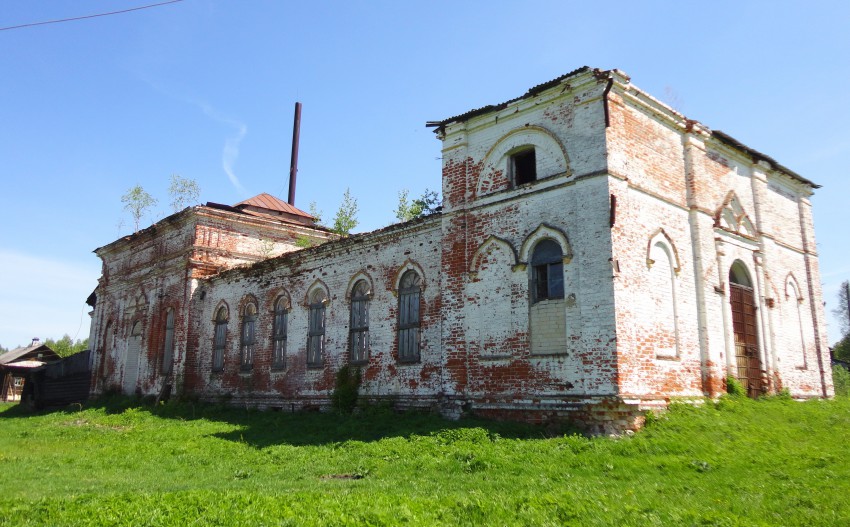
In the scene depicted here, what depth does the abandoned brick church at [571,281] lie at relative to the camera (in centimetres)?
1152

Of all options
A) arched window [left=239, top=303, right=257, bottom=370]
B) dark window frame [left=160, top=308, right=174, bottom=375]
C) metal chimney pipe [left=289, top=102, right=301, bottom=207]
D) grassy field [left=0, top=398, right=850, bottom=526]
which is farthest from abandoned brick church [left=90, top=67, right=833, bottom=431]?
metal chimney pipe [left=289, top=102, right=301, bottom=207]

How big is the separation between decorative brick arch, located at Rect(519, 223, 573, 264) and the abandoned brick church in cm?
4

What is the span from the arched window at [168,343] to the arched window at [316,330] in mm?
7630

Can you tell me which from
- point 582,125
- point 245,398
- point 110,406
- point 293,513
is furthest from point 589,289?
point 110,406

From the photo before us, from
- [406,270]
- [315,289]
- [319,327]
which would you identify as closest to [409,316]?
[406,270]

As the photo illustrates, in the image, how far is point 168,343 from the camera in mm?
23312

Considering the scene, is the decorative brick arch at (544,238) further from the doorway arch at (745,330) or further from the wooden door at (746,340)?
the wooden door at (746,340)

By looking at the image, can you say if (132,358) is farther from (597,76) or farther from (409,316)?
(597,76)

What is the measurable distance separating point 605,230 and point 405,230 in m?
5.53

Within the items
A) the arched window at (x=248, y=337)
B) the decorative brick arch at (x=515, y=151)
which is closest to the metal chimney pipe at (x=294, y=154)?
the arched window at (x=248, y=337)

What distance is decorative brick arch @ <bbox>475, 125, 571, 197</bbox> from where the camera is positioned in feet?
40.9

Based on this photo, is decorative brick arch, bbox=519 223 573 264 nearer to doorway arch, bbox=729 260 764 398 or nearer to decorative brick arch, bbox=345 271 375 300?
doorway arch, bbox=729 260 764 398

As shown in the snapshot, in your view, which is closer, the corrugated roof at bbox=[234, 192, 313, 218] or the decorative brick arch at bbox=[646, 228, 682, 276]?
the decorative brick arch at bbox=[646, 228, 682, 276]

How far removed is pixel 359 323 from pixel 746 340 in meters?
9.17
